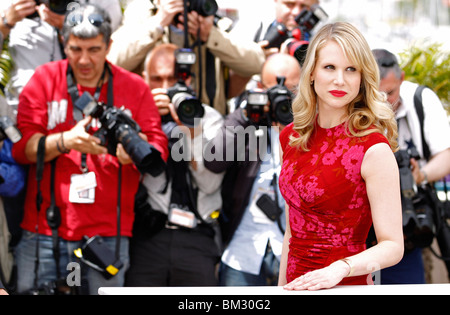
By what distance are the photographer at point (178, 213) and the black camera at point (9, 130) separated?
29.0 inches

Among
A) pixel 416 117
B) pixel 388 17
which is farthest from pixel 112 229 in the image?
pixel 388 17

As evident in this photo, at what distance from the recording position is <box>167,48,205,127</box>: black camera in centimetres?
333

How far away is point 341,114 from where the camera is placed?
207cm

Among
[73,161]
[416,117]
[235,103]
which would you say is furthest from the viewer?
[235,103]

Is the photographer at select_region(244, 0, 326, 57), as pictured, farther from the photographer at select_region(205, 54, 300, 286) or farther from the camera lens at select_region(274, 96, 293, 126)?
the camera lens at select_region(274, 96, 293, 126)

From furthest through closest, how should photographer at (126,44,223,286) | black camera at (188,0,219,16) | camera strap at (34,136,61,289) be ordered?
black camera at (188,0,219,16), photographer at (126,44,223,286), camera strap at (34,136,61,289)

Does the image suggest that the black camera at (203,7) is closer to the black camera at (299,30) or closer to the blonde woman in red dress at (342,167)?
the black camera at (299,30)

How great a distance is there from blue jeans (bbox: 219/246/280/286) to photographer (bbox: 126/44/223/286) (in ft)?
0.49

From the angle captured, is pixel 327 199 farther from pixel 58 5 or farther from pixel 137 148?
pixel 58 5

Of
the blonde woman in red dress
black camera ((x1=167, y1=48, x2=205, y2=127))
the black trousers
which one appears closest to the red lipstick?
the blonde woman in red dress

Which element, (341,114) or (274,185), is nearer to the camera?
(341,114)

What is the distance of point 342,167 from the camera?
1944mm
